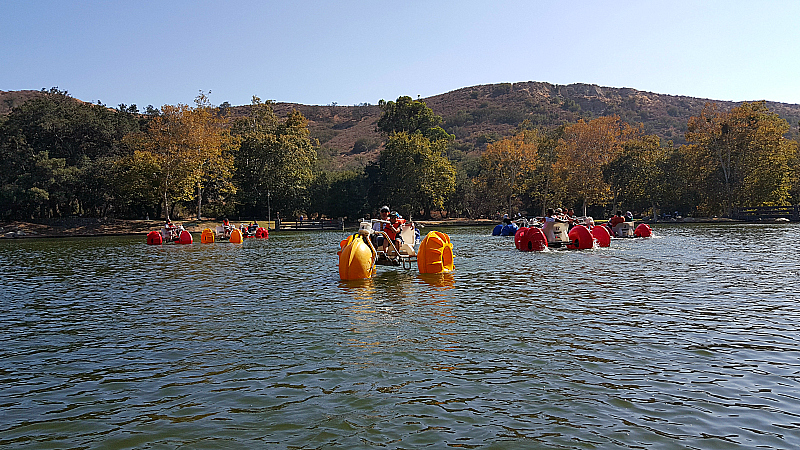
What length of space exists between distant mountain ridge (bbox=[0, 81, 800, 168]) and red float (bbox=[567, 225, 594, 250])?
10514cm

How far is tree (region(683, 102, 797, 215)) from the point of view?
6431 cm

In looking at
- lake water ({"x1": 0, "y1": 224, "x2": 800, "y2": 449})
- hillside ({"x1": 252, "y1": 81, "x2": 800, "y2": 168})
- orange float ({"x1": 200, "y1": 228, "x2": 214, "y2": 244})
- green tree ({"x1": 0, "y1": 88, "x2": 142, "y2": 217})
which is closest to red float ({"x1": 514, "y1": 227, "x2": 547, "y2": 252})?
lake water ({"x1": 0, "y1": 224, "x2": 800, "y2": 449})

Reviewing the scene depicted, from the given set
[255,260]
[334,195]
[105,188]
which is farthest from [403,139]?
[255,260]

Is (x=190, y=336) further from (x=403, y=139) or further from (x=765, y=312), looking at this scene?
(x=403, y=139)

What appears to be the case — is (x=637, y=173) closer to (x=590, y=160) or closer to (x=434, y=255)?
(x=590, y=160)

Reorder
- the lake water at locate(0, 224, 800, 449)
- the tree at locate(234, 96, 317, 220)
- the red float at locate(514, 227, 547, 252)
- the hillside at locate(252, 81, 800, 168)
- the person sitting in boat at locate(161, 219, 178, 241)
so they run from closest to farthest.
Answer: the lake water at locate(0, 224, 800, 449), the red float at locate(514, 227, 547, 252), the person sitting in boat at locate(161, 219, 178, 241), the tree at locate(234, 96, 317, 220), the hillside at locate(252, 81, 800, 168)

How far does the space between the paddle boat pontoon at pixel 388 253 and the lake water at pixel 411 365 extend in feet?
4.32

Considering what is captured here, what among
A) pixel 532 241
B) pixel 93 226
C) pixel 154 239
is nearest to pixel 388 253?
pixel 532 241

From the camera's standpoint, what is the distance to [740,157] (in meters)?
65.3

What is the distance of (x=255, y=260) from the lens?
27688 mm

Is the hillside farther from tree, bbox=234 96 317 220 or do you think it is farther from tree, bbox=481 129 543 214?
tree, bbox=481 129 543 214

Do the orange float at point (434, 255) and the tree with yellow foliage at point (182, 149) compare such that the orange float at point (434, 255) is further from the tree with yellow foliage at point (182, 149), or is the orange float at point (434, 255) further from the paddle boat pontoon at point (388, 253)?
the tree with yellow foliage at point (182, 149)

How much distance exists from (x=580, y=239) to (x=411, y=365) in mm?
23004

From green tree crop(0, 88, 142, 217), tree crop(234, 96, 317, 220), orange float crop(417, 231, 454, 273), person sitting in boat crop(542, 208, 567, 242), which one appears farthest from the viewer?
tree crop(234, 96, 317, 220)
